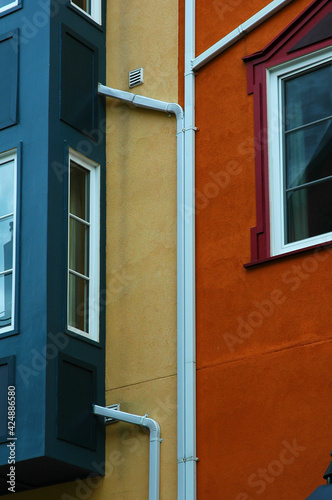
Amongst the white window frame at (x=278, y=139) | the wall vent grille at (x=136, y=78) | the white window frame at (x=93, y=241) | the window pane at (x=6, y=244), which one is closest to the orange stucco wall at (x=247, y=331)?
the white window frame at (x=278, y=139)

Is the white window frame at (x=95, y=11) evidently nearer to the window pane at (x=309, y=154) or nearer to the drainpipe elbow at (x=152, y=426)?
the window pane at (x=309, y=154)

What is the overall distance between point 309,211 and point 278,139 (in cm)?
77

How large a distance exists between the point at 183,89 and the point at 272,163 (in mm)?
1447

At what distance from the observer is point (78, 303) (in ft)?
30.1

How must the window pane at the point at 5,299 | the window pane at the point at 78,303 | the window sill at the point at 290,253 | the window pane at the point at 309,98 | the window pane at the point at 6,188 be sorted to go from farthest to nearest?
the window pane at the point at 6,188
the window pane at the point at 78,303
the window pane at the point at 5,299
the window pane at the point at 309,98
the window sill at the point at 290,253

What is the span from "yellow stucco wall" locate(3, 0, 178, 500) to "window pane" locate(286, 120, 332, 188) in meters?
1.24

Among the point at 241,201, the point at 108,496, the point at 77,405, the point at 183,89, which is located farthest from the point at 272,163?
the point at 108,496

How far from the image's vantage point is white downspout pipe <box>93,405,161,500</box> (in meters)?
8.30

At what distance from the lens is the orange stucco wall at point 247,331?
760 centimetres

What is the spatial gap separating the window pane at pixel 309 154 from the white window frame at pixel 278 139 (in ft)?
0.26

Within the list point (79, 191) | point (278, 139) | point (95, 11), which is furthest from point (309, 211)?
point (95, 11)

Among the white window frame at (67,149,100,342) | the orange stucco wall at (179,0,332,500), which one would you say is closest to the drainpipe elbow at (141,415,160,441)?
the orange stucco wall at (179,0,332,500)

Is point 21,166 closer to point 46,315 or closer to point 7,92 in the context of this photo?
point 7,92

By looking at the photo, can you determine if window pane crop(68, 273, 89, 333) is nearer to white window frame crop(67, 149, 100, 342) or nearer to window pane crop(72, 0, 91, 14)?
white window frame crop(67, 149, 100, 342)
